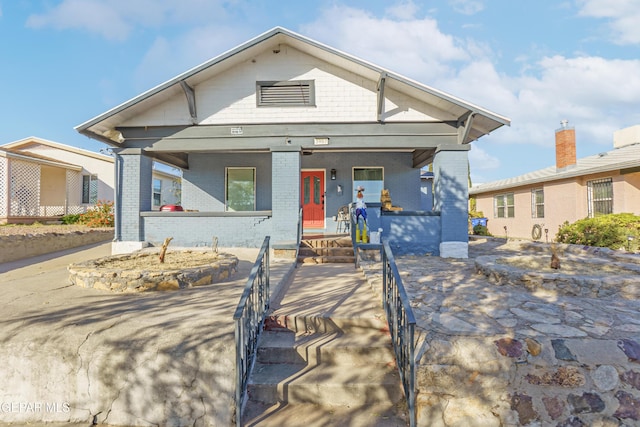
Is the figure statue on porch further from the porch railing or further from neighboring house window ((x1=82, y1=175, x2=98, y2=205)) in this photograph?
neighboring house window ((x1=82, y1=175, x2=98, y2=205))

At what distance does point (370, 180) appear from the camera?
39.3 feet

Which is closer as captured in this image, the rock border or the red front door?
the rock border

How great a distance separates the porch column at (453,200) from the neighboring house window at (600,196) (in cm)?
768

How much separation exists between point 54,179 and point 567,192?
84.6 ft

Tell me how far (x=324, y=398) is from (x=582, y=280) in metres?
4.24

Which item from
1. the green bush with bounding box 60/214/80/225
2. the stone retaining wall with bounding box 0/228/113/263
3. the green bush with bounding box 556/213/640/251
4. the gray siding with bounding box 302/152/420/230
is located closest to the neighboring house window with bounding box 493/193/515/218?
the green bush with bounding box 556/213/640/251

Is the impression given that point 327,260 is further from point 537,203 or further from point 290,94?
point 537,203

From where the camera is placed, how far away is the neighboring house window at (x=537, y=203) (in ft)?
50.3

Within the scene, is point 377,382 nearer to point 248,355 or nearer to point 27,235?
point 248,355

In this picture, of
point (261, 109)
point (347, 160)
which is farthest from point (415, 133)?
point (261, 109)

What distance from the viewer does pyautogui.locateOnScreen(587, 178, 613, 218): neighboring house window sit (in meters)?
12.0

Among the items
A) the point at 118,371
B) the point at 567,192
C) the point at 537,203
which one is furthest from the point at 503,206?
the point at 118,371

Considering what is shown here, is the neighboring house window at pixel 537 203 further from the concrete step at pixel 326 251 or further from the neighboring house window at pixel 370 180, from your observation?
the concrete step at pixel 326 251

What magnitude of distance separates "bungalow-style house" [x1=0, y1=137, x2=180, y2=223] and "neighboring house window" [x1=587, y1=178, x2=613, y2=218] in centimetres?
2260
